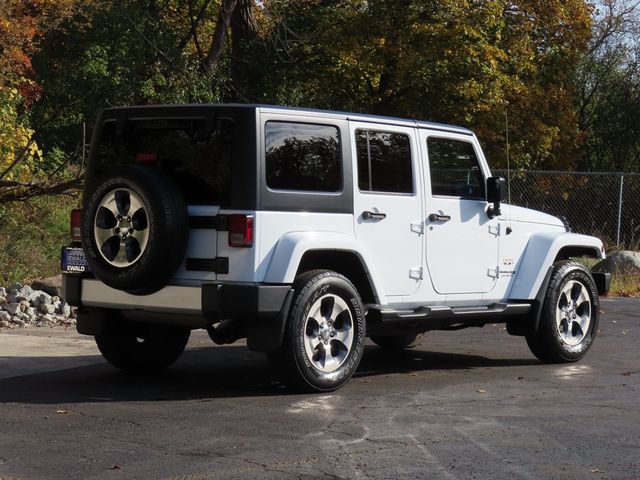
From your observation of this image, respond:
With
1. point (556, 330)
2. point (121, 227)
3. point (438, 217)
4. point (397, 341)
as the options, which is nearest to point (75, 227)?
point (121, 227)

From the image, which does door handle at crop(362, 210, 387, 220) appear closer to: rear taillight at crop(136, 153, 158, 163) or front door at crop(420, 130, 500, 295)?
front door at crop(420, 130, 500, 295)

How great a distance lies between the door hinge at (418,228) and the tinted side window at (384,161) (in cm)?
27

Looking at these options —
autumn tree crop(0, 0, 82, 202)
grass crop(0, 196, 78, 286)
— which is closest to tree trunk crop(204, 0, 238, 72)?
autumn tree crop(0, 0, 82, 202)

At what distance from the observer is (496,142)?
31.2 metres

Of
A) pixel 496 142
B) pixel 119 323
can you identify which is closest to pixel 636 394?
pixel 119 323

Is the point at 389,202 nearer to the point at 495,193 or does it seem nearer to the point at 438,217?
the point at 438,217

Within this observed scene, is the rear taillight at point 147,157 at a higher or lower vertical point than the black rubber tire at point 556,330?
higher

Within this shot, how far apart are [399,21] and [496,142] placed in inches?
203

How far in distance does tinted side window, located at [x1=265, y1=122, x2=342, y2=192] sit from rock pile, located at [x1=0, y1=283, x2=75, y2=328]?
4.89 m

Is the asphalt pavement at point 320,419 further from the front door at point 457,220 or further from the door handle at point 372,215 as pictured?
the door handle at point 372,215

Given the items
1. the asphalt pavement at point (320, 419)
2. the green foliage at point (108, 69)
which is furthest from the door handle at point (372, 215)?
the green foliage at point (108, 69)

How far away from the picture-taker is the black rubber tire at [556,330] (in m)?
9.78

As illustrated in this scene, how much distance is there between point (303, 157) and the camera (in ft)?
26.6

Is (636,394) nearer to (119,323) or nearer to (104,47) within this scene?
(119,323)
